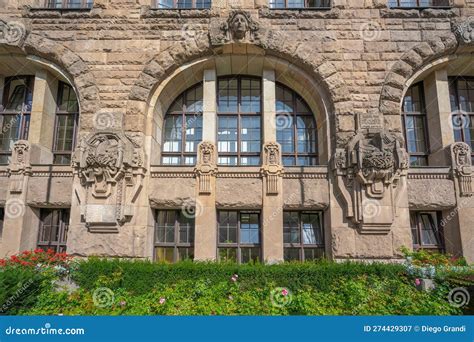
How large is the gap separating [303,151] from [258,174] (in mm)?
2181

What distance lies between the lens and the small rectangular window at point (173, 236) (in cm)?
1052

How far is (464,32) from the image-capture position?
1052 cm

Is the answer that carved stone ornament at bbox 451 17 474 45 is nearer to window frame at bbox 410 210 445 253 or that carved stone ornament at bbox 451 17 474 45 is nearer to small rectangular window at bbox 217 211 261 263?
window frame at bbox 410 210 445 253

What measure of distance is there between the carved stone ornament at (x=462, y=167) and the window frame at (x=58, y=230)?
12.3 m

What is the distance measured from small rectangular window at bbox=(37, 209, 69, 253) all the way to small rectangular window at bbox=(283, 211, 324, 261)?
23.4ft

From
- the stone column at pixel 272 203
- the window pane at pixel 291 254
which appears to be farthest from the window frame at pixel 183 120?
the window pane at pixel 291 254

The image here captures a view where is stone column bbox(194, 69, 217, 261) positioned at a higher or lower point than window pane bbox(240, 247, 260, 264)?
higher

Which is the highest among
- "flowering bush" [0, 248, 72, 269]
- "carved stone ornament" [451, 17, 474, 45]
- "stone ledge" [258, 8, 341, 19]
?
"stone ledge" [258, 8, 341, 19]

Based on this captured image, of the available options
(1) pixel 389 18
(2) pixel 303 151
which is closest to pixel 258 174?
(2) pixel 303 151

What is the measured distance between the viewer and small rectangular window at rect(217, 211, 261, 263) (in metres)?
10.4

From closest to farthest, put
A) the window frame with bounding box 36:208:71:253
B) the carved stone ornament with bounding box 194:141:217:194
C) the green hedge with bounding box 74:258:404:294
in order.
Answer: the green hedge with bounding box 74:258:404:294 < the carved stone ornament with bounding box 194:141:217:194 < the window frame with bounding box 36:208:71:253

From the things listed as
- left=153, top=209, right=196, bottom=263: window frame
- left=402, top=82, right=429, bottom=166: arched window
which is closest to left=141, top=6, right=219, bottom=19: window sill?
left=153, top=209, right=196, bottom=263: window frame

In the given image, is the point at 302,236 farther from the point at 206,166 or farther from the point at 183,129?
the point at 183,129

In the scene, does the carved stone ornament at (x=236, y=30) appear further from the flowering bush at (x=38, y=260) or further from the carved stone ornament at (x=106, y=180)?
the flowering bush at (x=38, y=260)
